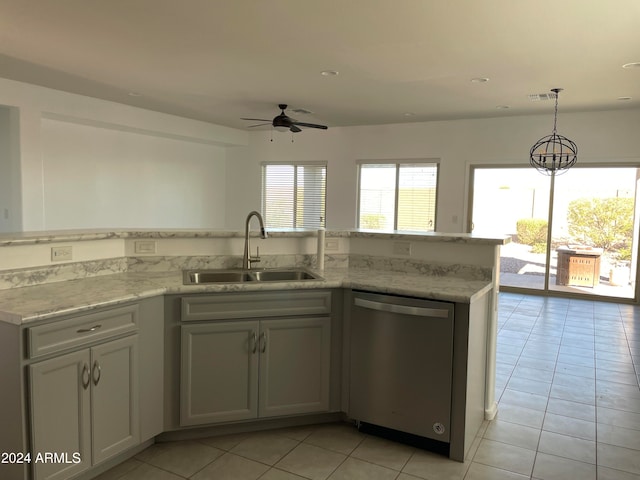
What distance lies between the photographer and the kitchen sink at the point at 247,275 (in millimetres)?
2896

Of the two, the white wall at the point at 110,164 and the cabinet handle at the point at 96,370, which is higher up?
the white wall at the point at 110,164

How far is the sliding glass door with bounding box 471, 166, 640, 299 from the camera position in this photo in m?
6.63

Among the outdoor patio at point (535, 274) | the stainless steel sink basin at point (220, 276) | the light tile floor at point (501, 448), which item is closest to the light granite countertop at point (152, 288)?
the stainless steel sink basin at point (220, 276)

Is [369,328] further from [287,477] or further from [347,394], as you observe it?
[287,477]

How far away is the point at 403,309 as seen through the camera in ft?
8.10

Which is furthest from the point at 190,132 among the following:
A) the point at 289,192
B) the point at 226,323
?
the point at 226,323

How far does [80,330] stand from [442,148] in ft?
21.1

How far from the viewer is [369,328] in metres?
2.61

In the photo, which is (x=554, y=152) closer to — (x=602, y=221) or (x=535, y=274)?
(x=602, y=221)

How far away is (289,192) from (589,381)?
6167 millimetres

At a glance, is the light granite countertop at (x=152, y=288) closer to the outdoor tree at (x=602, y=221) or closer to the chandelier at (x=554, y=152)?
the chandelier at (x=554, y=152)

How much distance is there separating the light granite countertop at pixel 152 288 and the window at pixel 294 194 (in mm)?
5587

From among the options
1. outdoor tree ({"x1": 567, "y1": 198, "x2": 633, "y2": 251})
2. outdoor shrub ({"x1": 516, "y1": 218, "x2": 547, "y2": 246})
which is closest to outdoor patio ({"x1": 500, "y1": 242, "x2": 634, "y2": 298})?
outdoor shrub ({"x1": 516, "y1": 218, "x2": 547, "y2": 246})

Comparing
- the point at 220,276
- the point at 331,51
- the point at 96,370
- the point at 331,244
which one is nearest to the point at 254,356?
the point at 220,276
